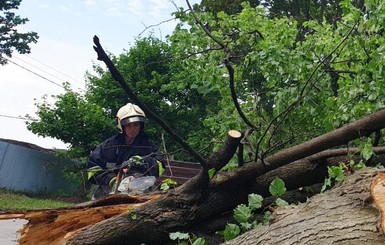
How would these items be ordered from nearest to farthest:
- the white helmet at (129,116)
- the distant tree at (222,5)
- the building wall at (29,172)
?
the white helmet at (129,116), the distant tree at (222,5), the building wall at (29,172)

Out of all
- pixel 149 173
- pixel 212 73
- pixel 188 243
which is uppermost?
pixel 212 73

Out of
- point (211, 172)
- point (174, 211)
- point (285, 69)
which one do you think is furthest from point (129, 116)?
point (211, 172)

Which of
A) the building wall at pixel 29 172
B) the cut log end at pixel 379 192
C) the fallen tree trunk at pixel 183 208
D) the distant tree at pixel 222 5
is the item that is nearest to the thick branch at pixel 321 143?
the fallen tree trunk at pixel 183 208

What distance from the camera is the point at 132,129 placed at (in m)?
4.66

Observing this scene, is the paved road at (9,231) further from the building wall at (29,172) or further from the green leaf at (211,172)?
the building wall at (29,172)

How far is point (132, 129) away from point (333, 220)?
2486 mm

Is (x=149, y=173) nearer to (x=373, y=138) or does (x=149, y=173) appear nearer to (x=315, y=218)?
(x=373, y=138)

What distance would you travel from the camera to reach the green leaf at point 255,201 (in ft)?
10.6

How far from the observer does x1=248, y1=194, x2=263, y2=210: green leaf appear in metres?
3.23

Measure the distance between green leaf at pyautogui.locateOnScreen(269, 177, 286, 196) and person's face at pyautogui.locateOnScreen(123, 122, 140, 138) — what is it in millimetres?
1684

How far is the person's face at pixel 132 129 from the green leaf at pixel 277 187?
1.68 m

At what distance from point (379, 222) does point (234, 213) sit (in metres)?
1.08

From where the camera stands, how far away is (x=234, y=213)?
3234mm

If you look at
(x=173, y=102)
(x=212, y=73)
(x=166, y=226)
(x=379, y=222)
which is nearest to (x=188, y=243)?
(x=166, y=226)
